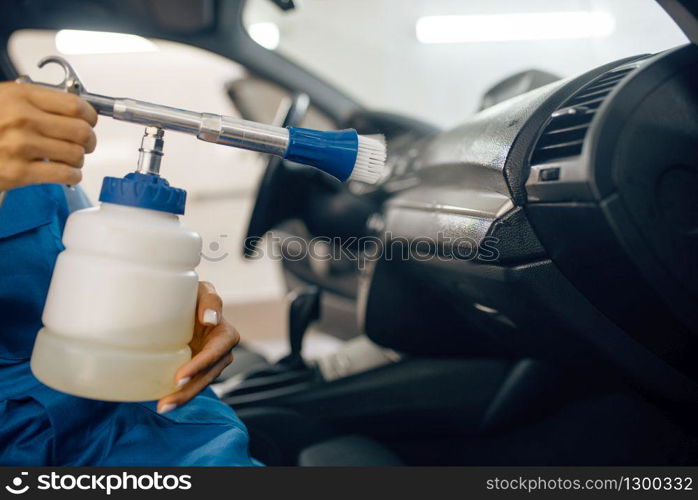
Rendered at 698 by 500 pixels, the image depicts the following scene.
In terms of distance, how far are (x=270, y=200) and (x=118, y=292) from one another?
2.17ft

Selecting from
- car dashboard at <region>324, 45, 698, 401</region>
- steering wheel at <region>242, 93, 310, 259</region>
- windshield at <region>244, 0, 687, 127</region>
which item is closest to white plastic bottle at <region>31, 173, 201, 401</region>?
car dashboard at <region>324, 45, 698, 401</region>

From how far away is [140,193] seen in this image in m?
0.41

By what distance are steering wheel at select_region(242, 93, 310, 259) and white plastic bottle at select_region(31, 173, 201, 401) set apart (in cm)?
58

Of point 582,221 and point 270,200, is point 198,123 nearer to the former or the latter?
point 582,221

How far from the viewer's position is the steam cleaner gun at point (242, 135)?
432 mm

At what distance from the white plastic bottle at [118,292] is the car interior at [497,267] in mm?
321

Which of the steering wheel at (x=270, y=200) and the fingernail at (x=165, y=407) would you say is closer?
the fingernail at (x=165, y=407)

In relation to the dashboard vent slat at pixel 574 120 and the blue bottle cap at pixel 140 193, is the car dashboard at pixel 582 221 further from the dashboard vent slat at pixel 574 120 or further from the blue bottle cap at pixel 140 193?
the blue bottle cap at pixel 140 193

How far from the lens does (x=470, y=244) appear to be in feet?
2.04

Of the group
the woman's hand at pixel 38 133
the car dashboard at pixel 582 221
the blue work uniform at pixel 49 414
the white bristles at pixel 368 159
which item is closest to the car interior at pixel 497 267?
the car dashboard at pixel 582 221

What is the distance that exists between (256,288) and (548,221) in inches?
53.1

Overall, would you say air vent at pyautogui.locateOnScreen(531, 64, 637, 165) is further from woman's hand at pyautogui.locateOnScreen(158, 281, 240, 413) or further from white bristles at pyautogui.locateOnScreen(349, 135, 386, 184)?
woman's hand at pyautogui.locateOnScreen(158, 281, 240, 413)

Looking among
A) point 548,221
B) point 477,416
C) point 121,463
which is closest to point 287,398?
point 477,416

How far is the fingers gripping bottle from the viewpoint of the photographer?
1.34 feet
